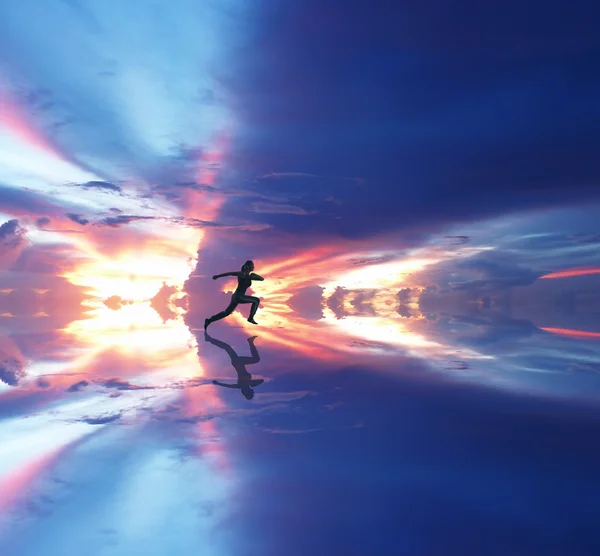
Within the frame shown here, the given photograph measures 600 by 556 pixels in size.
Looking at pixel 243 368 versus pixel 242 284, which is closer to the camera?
pixel 243 368

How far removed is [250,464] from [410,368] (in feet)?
22.9

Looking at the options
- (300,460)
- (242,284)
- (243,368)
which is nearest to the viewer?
(300,460)

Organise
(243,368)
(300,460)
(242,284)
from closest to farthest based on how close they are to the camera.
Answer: (300,460) → (243,368) → (242,284)

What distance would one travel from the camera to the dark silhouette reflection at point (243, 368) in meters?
9.20

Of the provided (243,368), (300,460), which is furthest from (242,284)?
(300,460)

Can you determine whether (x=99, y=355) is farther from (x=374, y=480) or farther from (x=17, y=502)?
(x=374, y=480)

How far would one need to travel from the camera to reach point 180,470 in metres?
5.12

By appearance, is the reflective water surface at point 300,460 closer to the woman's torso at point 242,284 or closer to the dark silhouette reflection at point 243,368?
the dark silhouette reflection at point 243,368

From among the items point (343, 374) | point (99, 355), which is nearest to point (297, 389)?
point (343, 374)

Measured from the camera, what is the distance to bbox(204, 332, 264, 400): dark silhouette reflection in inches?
362

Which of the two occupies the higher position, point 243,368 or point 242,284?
point 242,284

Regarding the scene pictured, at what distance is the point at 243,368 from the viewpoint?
37.2 ft

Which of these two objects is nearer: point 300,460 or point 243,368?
point 300,460

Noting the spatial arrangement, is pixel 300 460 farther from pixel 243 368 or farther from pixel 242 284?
pixel 242 284
